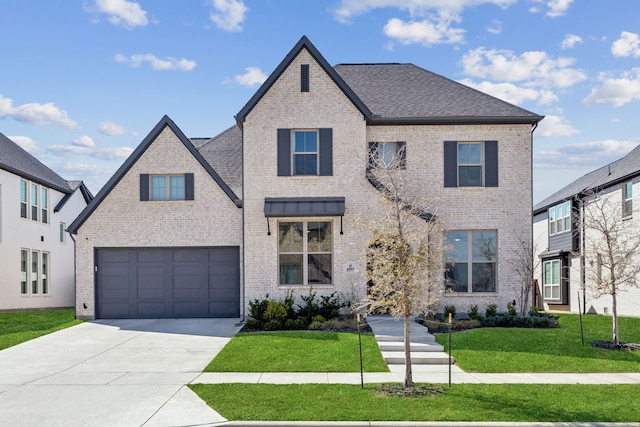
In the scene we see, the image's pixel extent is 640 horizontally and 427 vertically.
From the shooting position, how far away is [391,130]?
20781 mm

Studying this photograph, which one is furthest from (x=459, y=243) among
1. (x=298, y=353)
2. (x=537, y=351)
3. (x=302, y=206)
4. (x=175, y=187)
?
(x=175, y=187)

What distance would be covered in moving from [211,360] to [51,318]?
13169mm

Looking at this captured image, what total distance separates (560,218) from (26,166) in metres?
28.0

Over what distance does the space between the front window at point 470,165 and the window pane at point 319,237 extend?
4.64 metres

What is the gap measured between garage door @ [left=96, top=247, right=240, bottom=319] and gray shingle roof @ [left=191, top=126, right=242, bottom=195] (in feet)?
8.74

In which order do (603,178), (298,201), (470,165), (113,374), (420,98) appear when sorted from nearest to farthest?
(113,374) → (298,201) → (470,165) → (420,98) → (603,178)

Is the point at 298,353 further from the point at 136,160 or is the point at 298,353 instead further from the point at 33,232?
the point at 33,232

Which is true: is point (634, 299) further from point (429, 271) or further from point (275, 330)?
point (429, 271)

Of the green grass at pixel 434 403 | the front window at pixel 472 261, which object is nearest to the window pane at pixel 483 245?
the front window at pixel 472 261

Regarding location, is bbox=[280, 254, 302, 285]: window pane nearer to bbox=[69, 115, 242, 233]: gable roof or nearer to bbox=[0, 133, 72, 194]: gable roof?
bbox=[69, 115, 242, 233]: gable roof

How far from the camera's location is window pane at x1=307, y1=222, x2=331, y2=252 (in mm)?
20344

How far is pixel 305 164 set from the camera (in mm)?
20359

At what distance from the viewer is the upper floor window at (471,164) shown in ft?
68.0

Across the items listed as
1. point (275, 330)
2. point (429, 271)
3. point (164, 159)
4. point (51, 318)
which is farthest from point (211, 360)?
point (51, 318)
